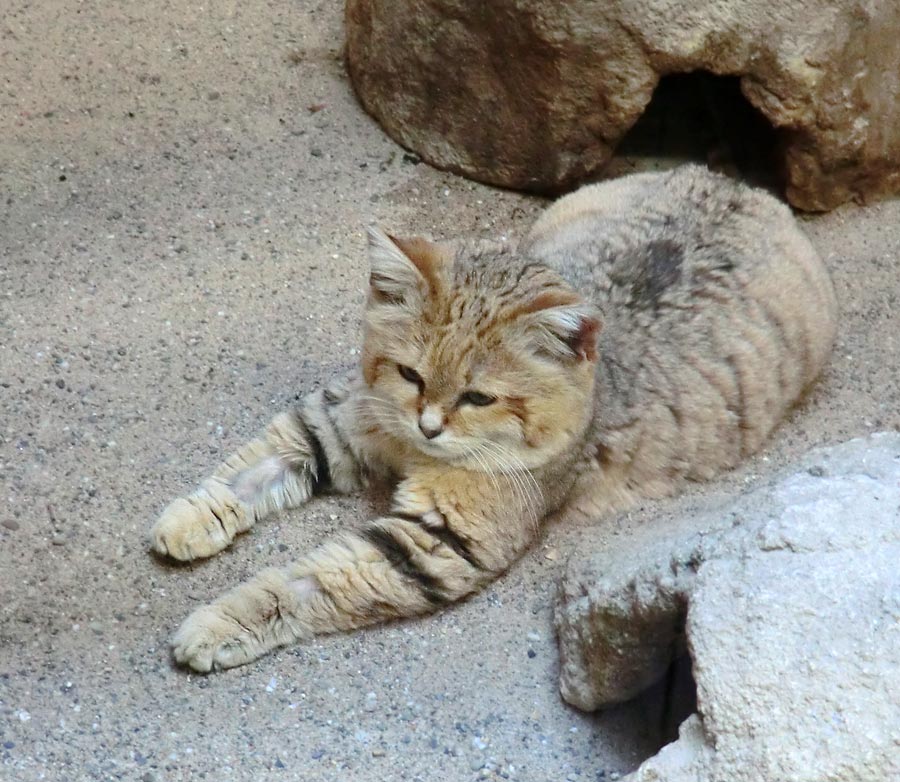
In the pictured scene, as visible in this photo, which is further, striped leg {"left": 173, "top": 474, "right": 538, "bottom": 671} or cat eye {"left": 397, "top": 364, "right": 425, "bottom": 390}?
cat eye {"left": 397, "top": 364, "right": 425, "bottom": 390}

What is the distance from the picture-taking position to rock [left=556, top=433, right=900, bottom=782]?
2221 millimetres

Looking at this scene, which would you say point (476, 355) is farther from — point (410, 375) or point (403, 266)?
point (403, 266)

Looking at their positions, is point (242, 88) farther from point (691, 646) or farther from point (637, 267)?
point (691, 646)

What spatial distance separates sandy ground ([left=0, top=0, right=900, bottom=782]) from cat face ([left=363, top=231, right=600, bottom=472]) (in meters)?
0.49

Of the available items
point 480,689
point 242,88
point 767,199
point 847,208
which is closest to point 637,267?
point 767,199

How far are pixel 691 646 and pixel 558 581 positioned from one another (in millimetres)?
1006

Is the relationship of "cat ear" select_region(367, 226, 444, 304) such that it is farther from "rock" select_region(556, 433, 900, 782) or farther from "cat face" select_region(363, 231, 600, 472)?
"rock" select_region(556, 433, 900, 782)

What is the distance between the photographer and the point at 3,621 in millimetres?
3141

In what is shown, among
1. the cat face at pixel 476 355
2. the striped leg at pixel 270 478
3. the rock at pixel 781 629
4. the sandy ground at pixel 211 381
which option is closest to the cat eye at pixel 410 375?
the cat face at pixel 476 355

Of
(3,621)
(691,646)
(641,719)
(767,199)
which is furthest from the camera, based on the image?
(767,199)

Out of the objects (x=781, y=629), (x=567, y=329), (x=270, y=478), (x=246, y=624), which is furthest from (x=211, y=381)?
(x=781, y=629)

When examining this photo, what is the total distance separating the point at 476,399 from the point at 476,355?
0.14 metres

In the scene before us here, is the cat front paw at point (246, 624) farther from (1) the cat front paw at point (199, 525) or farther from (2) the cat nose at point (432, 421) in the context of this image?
(2) the cat nose at point (432, 421)

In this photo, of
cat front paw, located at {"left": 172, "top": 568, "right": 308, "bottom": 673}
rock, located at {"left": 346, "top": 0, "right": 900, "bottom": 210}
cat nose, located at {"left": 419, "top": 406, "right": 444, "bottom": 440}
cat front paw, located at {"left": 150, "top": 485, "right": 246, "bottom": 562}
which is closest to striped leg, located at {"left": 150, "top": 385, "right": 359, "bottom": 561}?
cat front paw, located at {"left": 150, "top": 485, "right": 246, "bottom": 562}
